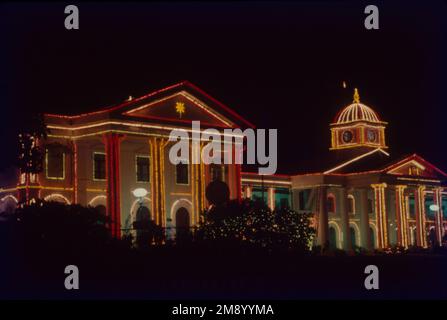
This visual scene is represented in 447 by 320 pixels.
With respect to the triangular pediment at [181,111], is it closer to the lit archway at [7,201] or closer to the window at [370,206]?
the lit archway at [7,201]

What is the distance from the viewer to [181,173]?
50.6 m

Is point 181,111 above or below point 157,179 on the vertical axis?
above

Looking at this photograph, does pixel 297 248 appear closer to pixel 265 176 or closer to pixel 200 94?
pixel 200 94

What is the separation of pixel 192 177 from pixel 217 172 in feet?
7.10

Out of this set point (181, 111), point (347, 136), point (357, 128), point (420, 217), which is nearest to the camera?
point (181, 111)

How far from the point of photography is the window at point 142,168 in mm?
48406

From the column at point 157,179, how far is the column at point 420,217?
24.6 meters

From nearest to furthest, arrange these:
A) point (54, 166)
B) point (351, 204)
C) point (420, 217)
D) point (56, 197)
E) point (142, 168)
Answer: point (56, 197)
point (54, 166)
point (142, 168)
point (420, 217)
point (351, 204)

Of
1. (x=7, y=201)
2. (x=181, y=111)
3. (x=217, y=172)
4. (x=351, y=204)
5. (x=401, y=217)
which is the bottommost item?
(x=7, y=201)

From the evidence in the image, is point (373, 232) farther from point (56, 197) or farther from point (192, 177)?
point (56, 197)

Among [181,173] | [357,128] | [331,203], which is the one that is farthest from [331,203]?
[181,173]

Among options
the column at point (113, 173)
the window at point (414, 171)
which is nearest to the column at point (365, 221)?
the window at point (414, 171)
